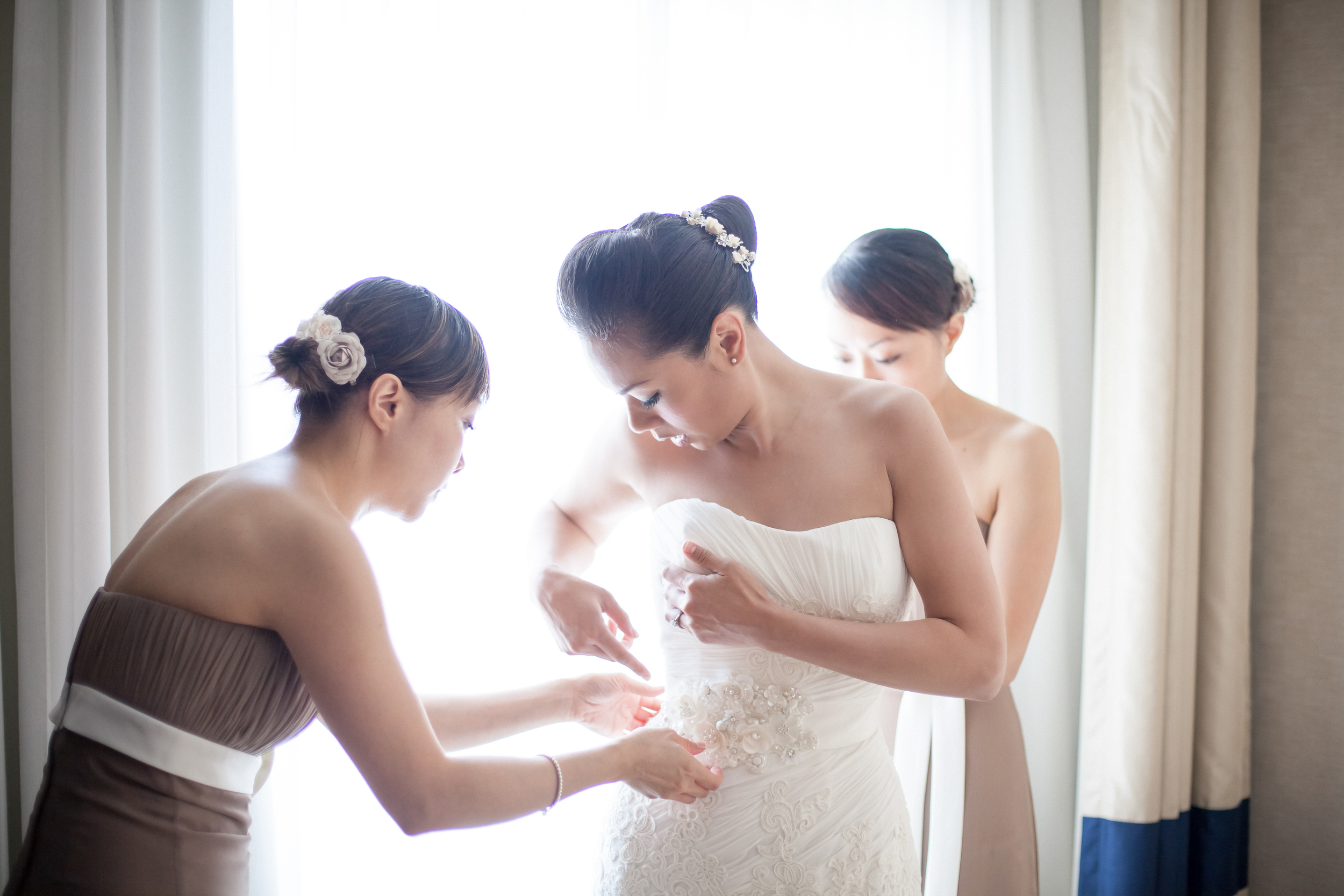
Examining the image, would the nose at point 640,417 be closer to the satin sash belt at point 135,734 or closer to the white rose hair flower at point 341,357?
the white rose hair flower at point 341,357

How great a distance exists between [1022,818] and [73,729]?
177cm

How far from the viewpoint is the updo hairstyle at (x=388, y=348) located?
124 cm

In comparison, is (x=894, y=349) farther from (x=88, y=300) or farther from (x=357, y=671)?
(x=88, y=300)

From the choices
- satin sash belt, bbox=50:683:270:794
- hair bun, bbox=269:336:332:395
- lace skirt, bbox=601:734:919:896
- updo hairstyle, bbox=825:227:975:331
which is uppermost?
updo hairstyle, bbox=825:227:975:331

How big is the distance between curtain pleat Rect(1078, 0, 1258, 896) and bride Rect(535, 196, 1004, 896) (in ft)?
4.33

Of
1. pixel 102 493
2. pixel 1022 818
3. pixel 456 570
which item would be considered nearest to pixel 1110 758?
pixel 1022 818

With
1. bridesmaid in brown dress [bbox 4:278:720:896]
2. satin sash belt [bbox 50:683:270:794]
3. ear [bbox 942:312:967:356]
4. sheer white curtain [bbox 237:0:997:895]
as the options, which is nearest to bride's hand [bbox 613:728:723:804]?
bridesmaid in brown dress [bbox 4:278:720:896]

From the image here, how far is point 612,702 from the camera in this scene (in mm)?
1623

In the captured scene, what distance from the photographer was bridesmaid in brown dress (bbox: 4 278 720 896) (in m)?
1.09

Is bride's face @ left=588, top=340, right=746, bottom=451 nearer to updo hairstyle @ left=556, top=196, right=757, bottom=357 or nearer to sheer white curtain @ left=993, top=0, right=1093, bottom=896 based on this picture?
updo hairstyle @ left=556, top=196, right=757, bottom=357

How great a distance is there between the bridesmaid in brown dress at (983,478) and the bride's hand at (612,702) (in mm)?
756

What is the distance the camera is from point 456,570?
2.05m

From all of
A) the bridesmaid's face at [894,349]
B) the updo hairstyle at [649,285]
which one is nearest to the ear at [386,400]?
the updo hairstyle at [649,285]

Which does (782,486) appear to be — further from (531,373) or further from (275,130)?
(275,130)
